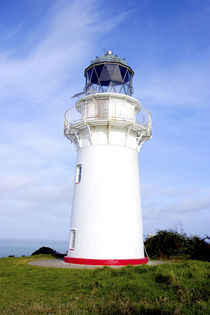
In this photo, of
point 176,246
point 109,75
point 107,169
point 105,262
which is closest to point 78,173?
point 107,169

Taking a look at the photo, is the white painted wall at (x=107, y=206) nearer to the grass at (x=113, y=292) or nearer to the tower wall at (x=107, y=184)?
the tower wall at (x=107, y=184)

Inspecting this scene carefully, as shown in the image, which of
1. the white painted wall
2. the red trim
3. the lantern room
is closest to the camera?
the red trim

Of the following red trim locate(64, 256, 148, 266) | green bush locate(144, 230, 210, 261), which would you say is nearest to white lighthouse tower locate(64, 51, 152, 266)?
red trim locate(64, 256, 148, 266)

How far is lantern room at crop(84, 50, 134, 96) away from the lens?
63.1 ft

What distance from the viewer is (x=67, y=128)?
19375mm

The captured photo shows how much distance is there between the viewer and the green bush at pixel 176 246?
19.5 metres

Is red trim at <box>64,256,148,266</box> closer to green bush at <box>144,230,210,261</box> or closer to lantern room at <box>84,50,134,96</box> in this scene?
green bush at <box>144,230,210,261</box>

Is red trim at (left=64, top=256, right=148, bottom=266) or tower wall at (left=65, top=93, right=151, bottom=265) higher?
tower wall at (left=65, top=93, right=151, bottom=265)

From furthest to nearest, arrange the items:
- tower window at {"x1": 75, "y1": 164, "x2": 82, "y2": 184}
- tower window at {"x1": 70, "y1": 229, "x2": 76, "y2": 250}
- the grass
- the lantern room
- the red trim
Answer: the lantern room, tower window at {"x1": 75, "y1": 164, "x2": 82, "y2": 184}, tower window at {"x1": 70, "y1": 229, "x2": 76, "y2": 250}, the red trim, the grass

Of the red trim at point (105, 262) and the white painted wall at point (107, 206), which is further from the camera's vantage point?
the white painted wall at point (107, 206)

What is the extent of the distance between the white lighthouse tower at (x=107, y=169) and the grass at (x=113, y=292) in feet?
14.9

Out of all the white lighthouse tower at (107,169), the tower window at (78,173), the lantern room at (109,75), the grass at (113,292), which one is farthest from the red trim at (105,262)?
the lantern room at (109,75)

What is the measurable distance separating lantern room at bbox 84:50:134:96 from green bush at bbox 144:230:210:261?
11.1 metres

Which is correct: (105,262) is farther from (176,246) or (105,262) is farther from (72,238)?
(176,246)
